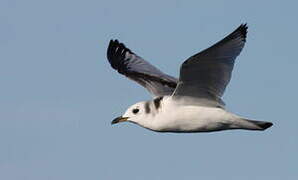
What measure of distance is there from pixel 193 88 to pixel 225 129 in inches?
42.9

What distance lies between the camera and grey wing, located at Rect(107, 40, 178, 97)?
18269 mm

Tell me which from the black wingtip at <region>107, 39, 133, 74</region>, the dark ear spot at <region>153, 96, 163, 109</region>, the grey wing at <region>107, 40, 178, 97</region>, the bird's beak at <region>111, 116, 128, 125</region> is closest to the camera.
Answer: the dark ear spot at <region>153, 96, 163, 109</region>

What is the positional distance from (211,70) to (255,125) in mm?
1501

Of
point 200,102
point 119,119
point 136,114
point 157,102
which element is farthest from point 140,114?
point 200,102

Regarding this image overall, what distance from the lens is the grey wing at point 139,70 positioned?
1827 centimetres

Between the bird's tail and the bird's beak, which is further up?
the bird's beak

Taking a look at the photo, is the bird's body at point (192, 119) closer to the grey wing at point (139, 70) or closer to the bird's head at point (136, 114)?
the bird's head at point (136, 114)

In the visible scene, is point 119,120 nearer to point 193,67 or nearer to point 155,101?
point 155,101

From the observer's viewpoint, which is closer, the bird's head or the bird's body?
the bird's body

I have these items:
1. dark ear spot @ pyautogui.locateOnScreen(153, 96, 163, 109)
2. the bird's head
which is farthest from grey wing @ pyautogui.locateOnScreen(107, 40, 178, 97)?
dark ear spot @ pyautogui.locateOnScreen(153, 96, 163, 109)

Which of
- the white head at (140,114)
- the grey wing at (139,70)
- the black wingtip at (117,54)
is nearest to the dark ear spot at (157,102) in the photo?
the white head at (140,114)

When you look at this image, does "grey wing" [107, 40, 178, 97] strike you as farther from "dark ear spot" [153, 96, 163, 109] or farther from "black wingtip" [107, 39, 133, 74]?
"dark ear spot" [153, 96, 163, 109]

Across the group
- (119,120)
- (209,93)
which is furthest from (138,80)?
(209,93)

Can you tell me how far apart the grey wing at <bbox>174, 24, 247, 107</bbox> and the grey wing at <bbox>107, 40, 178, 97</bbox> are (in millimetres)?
1769
